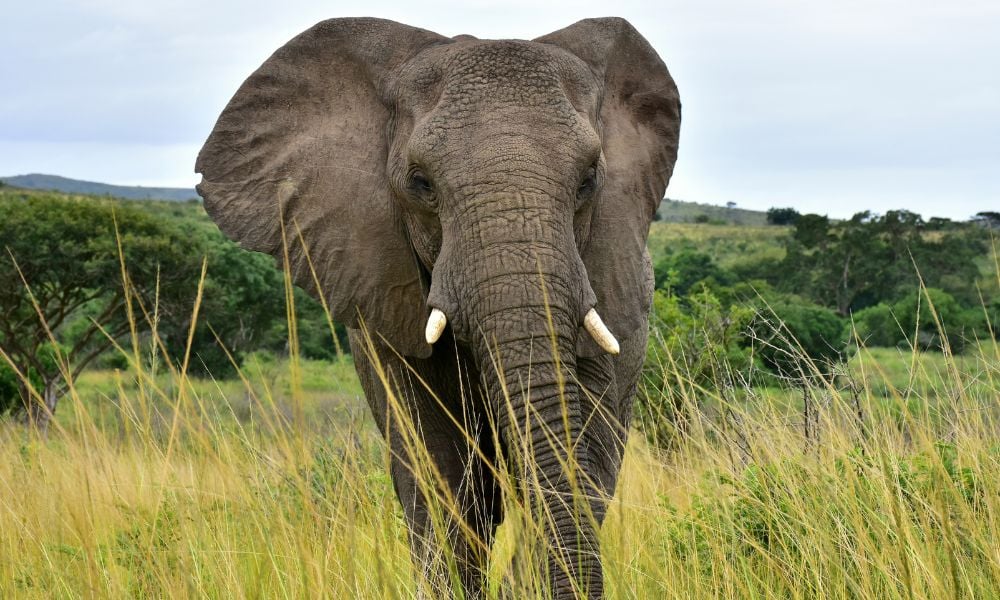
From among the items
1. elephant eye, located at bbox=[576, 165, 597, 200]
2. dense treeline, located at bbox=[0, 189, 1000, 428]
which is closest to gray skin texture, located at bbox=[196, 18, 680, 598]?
elephant eye, located at bbox=[576, 165, 597, 200]

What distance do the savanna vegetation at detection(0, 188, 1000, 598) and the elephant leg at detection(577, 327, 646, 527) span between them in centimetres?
22

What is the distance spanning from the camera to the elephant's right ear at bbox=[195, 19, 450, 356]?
13.9ft

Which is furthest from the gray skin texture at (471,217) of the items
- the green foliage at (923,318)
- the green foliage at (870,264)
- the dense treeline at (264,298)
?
the green foliage at (870,264)

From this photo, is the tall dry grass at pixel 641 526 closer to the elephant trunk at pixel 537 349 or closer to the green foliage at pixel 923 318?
the elephant trunk at pixel 537 349

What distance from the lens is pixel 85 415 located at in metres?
3.61

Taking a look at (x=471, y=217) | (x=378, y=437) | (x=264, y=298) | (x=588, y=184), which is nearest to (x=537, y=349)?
(x=471, y=217)

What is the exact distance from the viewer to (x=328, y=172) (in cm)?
434

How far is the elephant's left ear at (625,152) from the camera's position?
14.1ft

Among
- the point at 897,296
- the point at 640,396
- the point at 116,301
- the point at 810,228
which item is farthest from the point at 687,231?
the point at 640,396

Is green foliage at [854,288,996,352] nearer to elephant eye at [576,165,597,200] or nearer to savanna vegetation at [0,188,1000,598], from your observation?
savanna vegetation at [0,188,1000,598]

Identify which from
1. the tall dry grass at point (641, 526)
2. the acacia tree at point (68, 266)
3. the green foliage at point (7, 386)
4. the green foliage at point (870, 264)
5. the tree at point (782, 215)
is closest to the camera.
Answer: the tall dry grass at point (641, 526)

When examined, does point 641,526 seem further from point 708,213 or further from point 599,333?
point 708,213

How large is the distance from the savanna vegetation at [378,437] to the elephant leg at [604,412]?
8.6 inches

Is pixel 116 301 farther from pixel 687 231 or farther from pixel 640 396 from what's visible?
pixel 687 231
